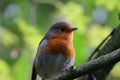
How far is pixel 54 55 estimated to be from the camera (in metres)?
2.77

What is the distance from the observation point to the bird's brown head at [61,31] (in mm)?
2939

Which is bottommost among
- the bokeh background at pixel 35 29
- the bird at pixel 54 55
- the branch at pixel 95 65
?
the bokeh background at pixel 35 29

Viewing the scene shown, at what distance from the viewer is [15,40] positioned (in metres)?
4.48

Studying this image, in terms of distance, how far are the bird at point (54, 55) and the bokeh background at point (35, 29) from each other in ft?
3.20

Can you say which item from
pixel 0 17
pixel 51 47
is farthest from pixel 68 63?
pixel 0 17

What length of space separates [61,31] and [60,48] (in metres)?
0.24

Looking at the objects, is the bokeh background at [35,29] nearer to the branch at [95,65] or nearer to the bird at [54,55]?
the bird at [54,55]

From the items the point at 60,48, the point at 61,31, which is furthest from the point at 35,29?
the point at 60,48

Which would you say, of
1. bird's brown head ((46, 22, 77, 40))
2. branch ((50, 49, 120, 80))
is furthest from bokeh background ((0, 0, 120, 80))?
branch ((50, 49, 120, 80))

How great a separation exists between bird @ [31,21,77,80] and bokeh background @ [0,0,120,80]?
38.3 inches

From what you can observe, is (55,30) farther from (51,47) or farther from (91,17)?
(91,17)

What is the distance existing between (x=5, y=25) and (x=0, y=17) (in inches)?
18.8

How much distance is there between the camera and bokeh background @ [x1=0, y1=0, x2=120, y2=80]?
4020mm

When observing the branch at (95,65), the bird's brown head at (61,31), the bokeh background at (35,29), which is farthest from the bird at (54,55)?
the bokeh background at (35,29)
